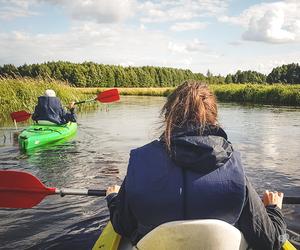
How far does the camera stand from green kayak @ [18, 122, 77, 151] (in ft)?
32.9

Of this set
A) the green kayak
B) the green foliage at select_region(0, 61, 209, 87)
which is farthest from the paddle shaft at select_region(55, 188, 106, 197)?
the green foliage at select_region(0, 61, 209, 87)

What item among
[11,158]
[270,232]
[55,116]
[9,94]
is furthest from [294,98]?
[270,232]

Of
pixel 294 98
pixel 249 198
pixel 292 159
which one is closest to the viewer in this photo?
pixel 249 198

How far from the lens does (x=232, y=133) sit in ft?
45.2

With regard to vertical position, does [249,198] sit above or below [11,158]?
above

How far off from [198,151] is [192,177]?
145 millimetres

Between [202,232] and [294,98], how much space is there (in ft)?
94.9

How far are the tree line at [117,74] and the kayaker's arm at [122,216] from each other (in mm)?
64667

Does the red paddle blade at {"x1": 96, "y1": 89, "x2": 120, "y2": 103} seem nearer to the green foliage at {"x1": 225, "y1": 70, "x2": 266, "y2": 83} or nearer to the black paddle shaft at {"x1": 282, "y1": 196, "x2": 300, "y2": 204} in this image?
the black paddle shaft at {"x1": 282, "y1": 196, "x2": 300, "y2": 204}

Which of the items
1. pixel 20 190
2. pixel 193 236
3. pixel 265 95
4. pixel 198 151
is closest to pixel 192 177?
pixel 198 151

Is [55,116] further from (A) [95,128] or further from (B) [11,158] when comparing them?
(A) [95,128]

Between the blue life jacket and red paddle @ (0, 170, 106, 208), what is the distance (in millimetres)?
2043

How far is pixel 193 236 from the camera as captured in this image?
2146 mm

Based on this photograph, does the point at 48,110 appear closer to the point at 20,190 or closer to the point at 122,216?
the point at 20,190
